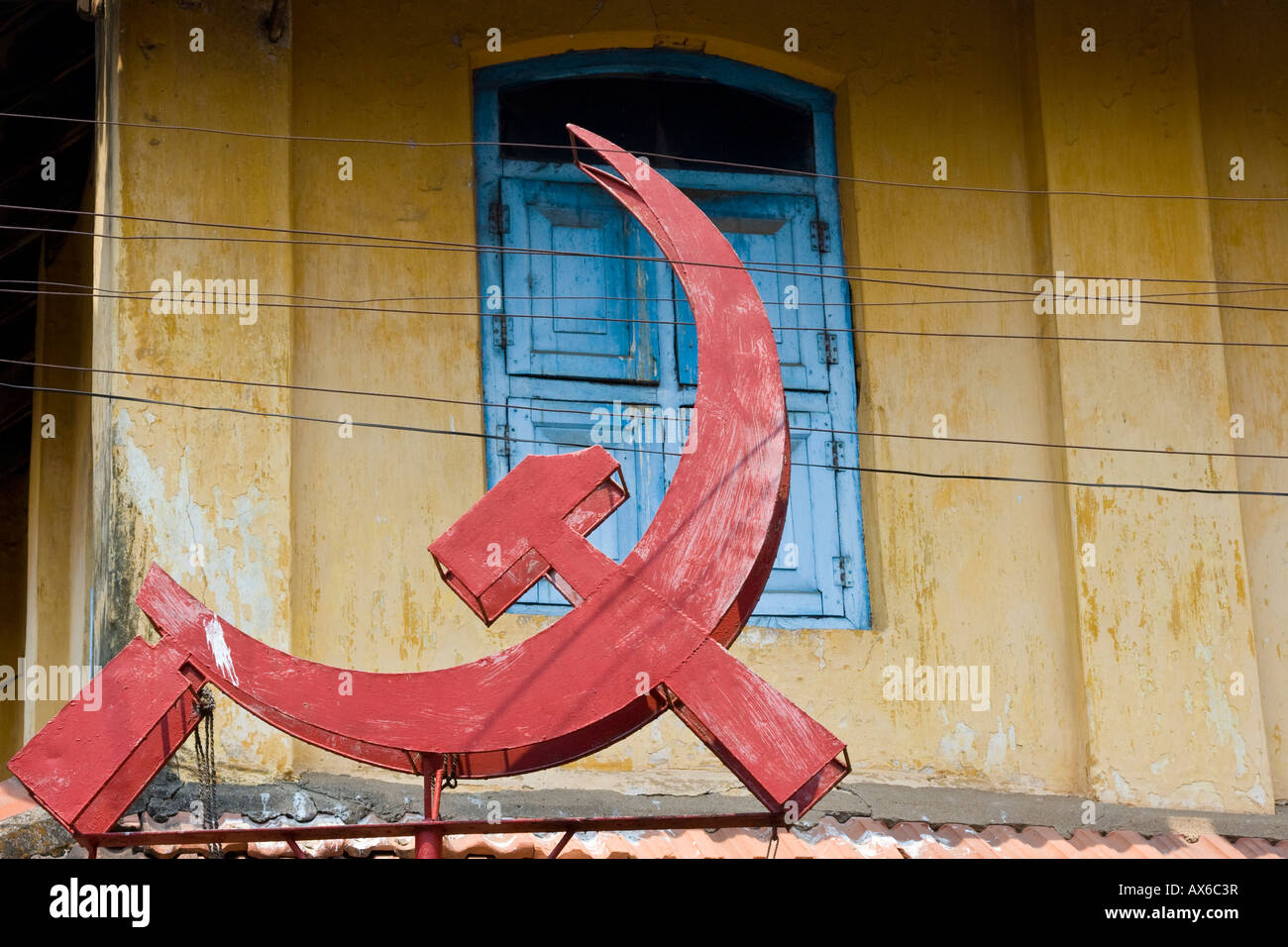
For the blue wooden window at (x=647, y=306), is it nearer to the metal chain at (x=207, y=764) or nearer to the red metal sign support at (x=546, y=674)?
the metal chain at (x=207, y=764)

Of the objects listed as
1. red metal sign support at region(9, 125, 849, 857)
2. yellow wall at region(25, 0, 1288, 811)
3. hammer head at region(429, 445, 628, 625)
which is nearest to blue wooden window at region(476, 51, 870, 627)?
yellow wall at region(25, 0, 1288, 811)

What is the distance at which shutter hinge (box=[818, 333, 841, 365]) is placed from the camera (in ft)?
24.5

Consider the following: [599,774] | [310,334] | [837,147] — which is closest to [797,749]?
[599,774]

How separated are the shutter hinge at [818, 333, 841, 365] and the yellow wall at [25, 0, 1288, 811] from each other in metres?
0.11

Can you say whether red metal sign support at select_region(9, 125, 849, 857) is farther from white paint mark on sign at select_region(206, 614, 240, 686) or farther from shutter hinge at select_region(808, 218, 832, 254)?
shutter hinge at select_region(808, 218, 832, 254)

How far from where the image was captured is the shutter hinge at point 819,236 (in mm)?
7656

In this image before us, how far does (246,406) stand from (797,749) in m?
2.86

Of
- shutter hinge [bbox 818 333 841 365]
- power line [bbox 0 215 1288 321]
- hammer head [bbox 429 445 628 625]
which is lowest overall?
hammer head [bbox 429 445 628 625]

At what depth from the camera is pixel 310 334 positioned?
23.1 ft

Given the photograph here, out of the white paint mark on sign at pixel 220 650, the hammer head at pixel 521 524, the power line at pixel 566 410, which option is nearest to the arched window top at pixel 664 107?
the power line at pixel 566 410

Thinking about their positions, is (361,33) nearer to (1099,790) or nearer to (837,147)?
(837,147)

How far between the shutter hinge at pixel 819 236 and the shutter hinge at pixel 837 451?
0.85 meters

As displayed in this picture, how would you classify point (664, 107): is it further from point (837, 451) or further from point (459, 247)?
point (837, 451)

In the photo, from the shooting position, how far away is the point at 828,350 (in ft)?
24.5
